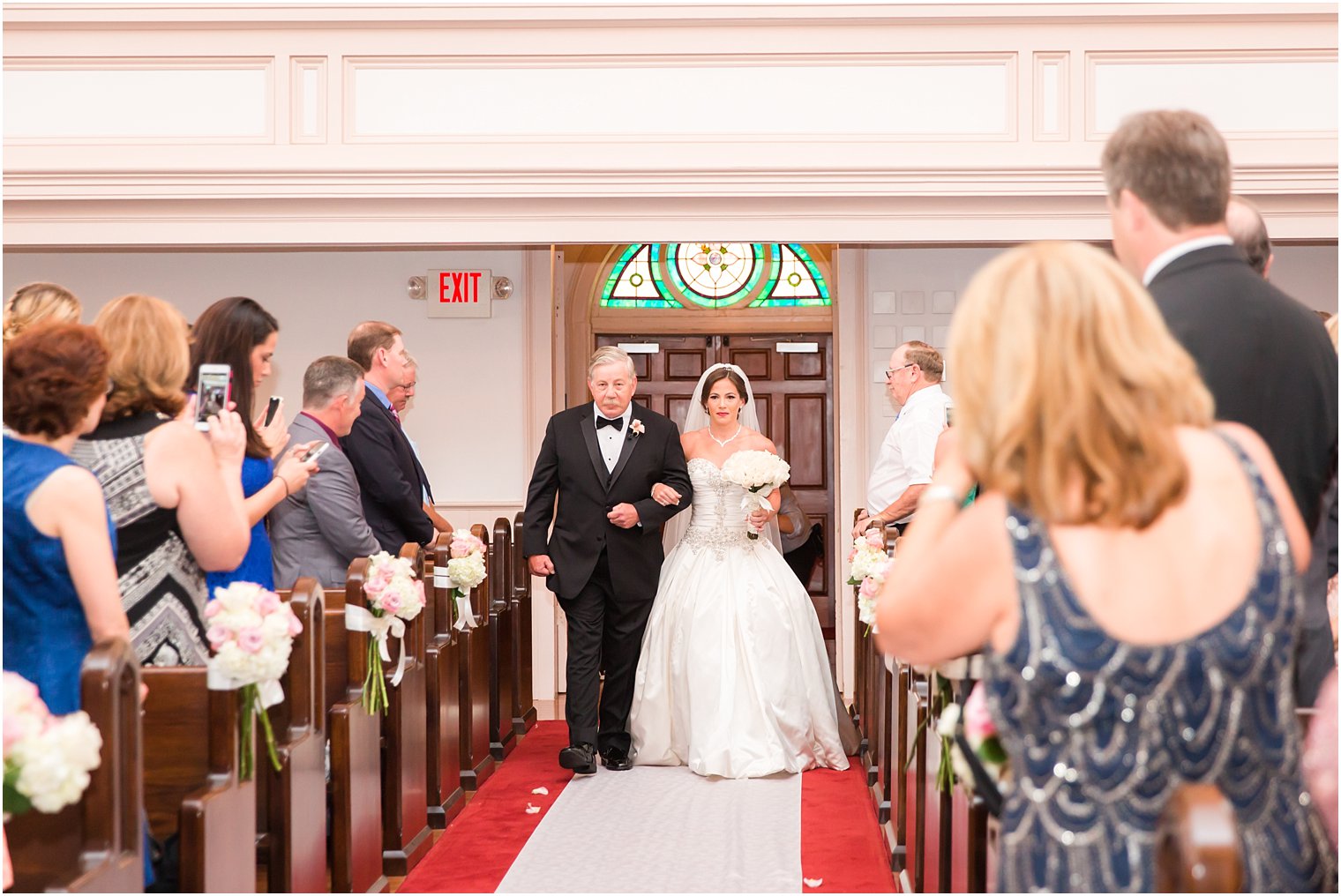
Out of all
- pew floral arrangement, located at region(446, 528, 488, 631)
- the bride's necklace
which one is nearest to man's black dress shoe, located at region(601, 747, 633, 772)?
pew floral arrangement, located at region(446, 528, 488, 631)

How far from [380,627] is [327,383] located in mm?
1068

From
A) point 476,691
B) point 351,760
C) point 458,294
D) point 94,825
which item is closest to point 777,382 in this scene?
point 458,294

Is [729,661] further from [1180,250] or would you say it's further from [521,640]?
[1180,250]

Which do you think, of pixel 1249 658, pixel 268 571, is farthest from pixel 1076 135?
pixel 1249 658

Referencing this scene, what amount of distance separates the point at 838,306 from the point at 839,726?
3075 mm

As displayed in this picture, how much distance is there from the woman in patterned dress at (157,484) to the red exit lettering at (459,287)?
5103 mm

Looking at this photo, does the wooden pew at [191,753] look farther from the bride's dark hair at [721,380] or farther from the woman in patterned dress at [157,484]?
the bride's dark hair at [721,380]

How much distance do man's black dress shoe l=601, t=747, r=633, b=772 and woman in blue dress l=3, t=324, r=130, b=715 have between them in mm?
3616

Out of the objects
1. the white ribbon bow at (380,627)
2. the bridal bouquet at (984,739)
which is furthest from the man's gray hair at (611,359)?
the bridal bouquet at (984,739)

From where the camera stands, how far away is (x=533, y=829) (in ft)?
16.5

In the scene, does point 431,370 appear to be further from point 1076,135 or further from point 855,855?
point 855,855

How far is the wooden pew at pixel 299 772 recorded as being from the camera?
3367 millimetres

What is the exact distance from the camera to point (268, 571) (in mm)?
3783

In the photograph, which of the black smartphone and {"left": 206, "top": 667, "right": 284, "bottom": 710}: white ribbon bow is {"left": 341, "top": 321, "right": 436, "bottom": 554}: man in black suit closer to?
the black smartphone
